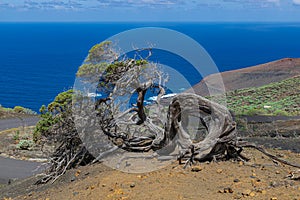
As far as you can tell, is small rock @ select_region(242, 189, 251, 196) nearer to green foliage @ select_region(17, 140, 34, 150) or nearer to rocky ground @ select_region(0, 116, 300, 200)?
rocky ground @ select_region(0, 116, 300, 200)

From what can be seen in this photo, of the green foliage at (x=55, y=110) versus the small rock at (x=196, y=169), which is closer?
the small rock at (x=196, y=169)

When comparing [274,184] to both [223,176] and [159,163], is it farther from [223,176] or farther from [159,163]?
[159,163]

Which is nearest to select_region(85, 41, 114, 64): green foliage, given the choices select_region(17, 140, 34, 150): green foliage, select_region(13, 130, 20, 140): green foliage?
select_region(17, 140, 34, 150): green foliage

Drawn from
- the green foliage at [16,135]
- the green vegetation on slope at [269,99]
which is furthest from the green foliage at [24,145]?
the green vegetation on slope at [269,99]

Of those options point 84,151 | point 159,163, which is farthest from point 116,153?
point 159,163

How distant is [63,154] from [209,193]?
475cm

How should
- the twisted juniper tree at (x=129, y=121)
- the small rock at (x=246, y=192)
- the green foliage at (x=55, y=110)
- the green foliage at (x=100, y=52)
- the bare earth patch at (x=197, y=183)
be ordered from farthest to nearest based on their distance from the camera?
1. the green foliage at (x=55, y=110)
2. the green foliage at (x=100, y=52)
3. the twisted juniper tree at (x=129, y=121)
4. the bare earth patch at (x=197, y=183)
5. the small rock at (x=246, y=192)

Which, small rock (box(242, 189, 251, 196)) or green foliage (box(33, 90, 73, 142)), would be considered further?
green foliage (box(33, 90, 73, 142))

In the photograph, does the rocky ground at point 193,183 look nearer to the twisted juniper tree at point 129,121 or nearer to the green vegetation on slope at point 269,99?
the twisted juniper tree at point 129,121

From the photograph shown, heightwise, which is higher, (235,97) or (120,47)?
(120,47)

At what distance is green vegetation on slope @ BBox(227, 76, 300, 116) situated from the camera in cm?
3067

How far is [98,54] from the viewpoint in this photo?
12.8 metres

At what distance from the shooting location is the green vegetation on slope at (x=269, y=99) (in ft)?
→ 101

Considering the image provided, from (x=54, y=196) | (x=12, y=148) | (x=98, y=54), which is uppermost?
(x=98, y=54)
